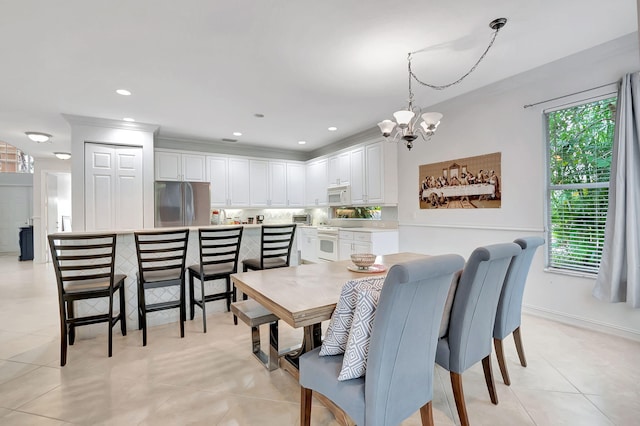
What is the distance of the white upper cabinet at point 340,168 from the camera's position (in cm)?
553

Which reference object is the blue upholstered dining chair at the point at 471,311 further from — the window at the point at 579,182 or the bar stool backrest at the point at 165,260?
the bar stool backrest at the point at 165,260

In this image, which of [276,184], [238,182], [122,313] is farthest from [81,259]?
[276,184]

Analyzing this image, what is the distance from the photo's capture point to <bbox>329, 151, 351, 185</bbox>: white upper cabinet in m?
5.53

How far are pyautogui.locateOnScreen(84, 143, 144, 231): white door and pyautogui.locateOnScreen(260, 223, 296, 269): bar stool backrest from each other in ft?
8.70

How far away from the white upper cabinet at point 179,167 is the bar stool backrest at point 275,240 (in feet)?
9.72

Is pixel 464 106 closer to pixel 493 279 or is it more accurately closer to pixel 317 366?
pixel 493 279

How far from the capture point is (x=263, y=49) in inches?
103

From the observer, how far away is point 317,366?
1332mm

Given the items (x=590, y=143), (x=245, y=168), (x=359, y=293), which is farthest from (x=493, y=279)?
(x=245, y=168)

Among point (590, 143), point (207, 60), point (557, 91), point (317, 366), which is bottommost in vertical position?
point (317, 366)

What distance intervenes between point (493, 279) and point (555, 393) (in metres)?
1.02

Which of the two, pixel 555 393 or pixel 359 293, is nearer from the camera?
pixel 359 293

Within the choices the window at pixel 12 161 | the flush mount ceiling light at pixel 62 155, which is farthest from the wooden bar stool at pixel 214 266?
the window at pixel 12 161

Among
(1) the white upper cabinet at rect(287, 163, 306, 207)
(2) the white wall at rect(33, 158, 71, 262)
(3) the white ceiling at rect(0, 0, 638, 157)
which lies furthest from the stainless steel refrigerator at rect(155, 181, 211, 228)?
(2) the white wall at rect(33, 158, 71, 262)
